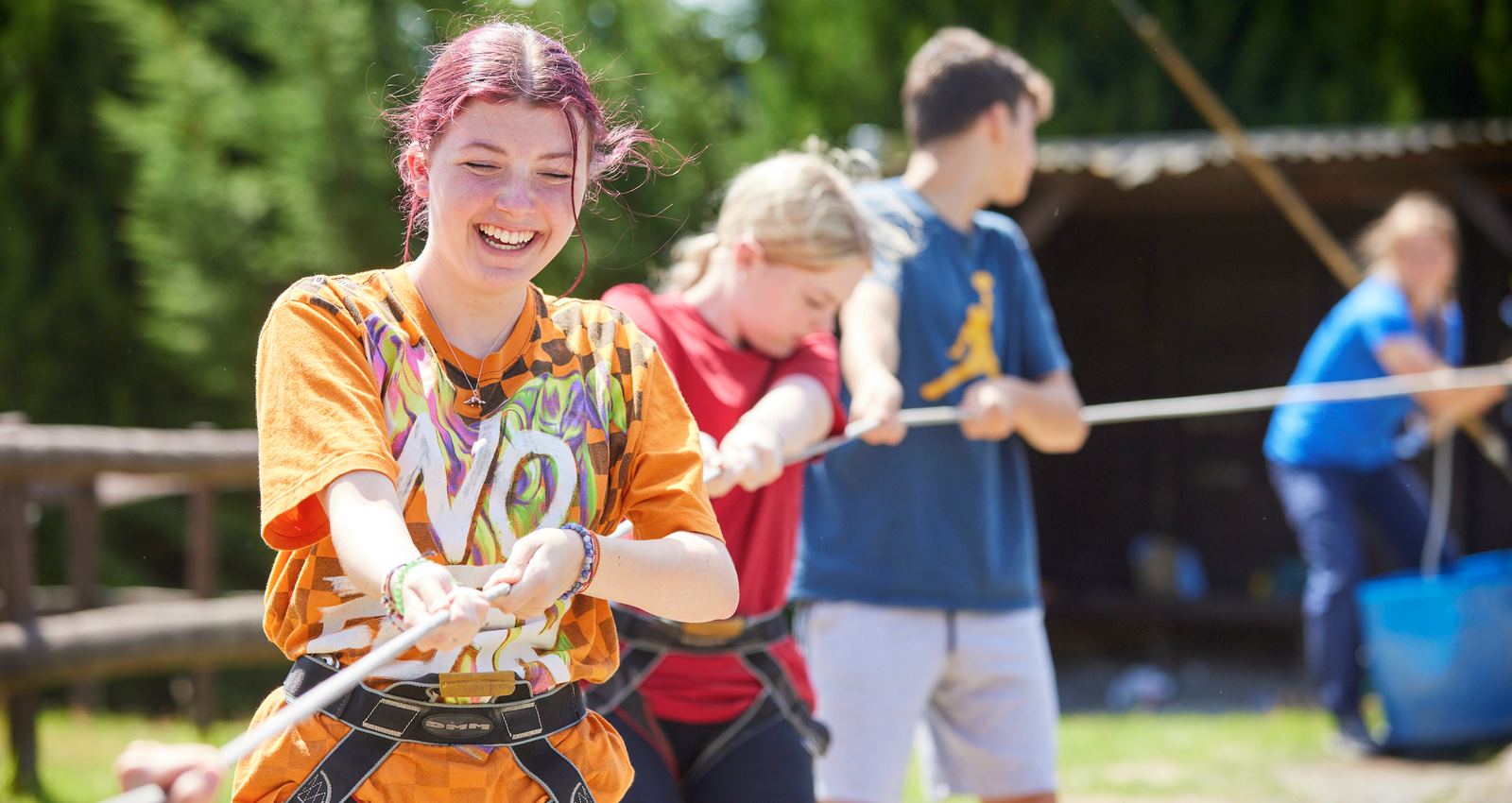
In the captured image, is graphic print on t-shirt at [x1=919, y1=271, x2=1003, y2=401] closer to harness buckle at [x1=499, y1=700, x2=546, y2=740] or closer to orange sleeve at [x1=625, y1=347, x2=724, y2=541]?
orange sleeve at [x1=625, y1=347, x2=724, y2=541]

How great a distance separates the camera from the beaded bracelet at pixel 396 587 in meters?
1.42

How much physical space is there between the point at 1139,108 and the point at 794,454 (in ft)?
33.1

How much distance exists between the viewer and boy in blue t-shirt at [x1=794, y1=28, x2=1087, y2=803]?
10.4 ft

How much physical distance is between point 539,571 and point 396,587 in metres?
0.13

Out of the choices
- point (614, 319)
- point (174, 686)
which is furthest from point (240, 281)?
point (614, 319)

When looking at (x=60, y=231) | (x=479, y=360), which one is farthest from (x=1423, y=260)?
(x=60, y=231)

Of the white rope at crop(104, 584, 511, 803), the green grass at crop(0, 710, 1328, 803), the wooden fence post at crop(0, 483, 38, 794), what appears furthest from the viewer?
the green grass at crop(0, 710, 1328, 803)

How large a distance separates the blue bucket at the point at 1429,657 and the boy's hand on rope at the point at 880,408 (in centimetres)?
379

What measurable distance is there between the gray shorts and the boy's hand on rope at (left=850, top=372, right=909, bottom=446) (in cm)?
42

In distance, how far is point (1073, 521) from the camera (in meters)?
10.4

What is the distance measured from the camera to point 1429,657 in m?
6.06

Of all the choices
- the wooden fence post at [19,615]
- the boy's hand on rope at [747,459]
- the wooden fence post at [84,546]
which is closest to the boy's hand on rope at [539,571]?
the boy's hand on rope at [747,459]

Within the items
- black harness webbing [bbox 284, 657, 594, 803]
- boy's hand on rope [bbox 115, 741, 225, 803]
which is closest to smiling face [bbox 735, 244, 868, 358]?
black harness webbing [bbox 284, 657, 594, 803]

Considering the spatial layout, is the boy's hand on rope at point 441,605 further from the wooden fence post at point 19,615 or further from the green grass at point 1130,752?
the wooden fence post at point 19,615
